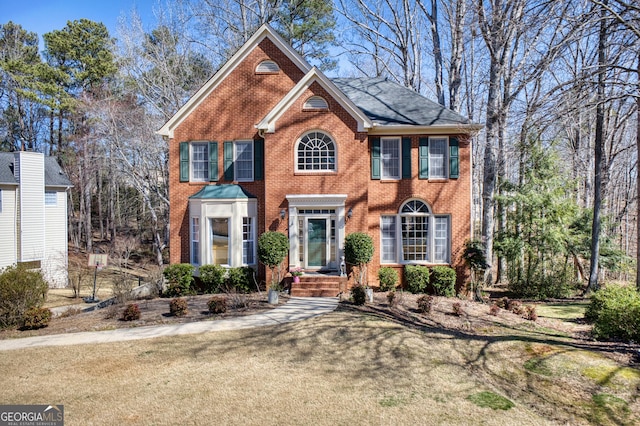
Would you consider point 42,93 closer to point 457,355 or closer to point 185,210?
point 185,210

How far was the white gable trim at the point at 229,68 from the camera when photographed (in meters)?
16.3

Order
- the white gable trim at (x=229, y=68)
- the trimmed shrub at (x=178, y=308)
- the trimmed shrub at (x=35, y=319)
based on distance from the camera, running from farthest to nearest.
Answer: the white gable trim at (x=229, y=68), the trimmed shrub at (x=178, y=308), the trimmed shrub at (x=35, y=319)

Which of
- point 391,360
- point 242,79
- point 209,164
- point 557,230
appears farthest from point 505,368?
point 242,79

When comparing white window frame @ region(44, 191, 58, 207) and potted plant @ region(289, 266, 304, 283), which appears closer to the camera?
potted plant @ region(289, 266, 304, 283)

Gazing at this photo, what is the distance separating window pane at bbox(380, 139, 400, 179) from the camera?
635 inches

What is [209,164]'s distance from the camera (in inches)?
650

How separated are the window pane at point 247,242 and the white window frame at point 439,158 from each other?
755cm

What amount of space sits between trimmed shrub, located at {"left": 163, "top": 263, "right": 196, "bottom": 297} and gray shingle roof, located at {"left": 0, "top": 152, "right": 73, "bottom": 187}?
50.2 feet

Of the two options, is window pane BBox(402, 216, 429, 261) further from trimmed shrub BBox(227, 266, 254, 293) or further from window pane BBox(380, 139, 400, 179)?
trimmed shrub BBox(227, 266, 254, 293)

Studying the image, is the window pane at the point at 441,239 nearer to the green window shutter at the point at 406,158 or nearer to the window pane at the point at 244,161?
the green window shutter at the point at 406,158

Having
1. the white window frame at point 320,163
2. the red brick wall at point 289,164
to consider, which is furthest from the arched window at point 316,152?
the red brick wall at point 289,164

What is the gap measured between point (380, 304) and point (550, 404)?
611 cm

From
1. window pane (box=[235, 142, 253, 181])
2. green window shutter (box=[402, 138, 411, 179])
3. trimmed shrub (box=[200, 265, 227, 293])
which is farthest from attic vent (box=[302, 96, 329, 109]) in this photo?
trimmed shrub (box=[200, 265, 227, 293])

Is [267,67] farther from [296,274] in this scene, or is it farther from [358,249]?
[296,274]
